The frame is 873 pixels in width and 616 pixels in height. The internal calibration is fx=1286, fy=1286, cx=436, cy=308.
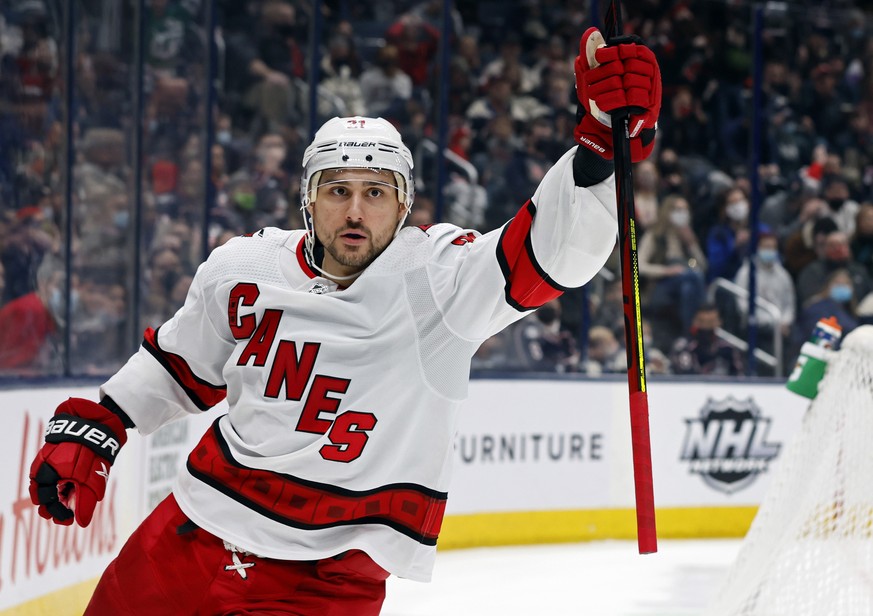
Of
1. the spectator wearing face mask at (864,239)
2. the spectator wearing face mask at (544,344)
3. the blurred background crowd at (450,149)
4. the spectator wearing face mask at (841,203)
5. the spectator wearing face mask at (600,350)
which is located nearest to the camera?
the blurred background crowd at (450,149)

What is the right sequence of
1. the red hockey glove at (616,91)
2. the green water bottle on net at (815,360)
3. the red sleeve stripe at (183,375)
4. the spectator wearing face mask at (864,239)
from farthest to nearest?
the spectator wearing face mask at (864,239), the green water bottle on net at (815,360), the red sleeve stripe at (183,375), the red hockey glove at (616,91)

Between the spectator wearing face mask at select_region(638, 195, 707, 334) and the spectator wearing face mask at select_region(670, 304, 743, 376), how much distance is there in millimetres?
58

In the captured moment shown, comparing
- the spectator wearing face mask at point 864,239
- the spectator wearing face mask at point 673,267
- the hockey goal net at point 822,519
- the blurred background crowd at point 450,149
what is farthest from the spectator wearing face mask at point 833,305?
the hockey goal net at point 822,519

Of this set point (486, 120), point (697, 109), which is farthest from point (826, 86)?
point (486, 120)

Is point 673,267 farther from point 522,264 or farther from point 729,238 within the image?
point 522,264

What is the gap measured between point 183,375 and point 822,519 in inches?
79.6

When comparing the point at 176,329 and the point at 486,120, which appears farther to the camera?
the point at 486,120

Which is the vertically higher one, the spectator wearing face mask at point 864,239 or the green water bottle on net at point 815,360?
the green water bottle on net at point 815,360

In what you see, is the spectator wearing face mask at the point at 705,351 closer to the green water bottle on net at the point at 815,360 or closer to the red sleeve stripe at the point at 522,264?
the green water bottle on net at the point at 815,360

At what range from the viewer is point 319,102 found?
5.91 metres

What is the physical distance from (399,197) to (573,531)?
4340 millimetres

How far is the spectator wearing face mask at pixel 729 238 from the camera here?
A: 7.01 m

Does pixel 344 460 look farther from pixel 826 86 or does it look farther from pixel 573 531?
pixel 826 86

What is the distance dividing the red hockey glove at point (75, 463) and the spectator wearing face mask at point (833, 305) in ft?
17.9
